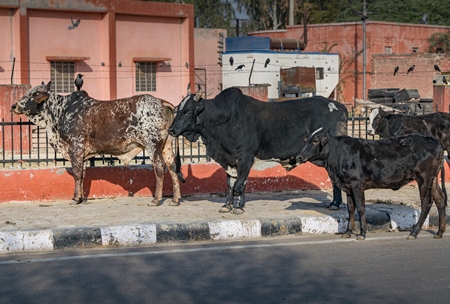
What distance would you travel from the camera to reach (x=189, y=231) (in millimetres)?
9523

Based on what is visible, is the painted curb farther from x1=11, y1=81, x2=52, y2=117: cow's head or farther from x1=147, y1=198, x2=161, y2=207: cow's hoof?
x1=11, y1=81, x2=52, y2=117: cow's head

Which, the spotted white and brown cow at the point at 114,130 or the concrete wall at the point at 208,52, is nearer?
the spotted white and brown cow at the point at 114,130

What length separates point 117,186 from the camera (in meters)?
12.3

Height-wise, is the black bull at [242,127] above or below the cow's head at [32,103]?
below

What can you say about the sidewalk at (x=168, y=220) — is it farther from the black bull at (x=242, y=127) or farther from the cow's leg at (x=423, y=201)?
the cow's leg at (x=423, y=201)

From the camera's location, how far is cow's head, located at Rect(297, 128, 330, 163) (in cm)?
930

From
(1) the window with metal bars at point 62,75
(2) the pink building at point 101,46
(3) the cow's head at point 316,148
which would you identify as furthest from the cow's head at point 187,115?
(1) the window with metal bars at point 62,75

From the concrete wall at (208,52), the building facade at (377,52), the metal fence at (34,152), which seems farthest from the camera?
the building facade at (377,52)

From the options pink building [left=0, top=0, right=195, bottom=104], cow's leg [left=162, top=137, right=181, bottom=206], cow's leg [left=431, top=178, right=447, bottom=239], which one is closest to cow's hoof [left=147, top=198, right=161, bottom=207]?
cow's leg [left=162, top=137, right=181, bottom=206]

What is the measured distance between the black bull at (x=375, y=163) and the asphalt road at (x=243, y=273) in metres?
0.55

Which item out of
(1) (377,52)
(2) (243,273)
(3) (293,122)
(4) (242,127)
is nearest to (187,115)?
(4) (242,127)

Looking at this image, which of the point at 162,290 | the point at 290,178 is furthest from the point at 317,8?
the point at 162,290

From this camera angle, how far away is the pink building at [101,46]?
29.8 m

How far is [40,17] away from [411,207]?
22989 millimetres
